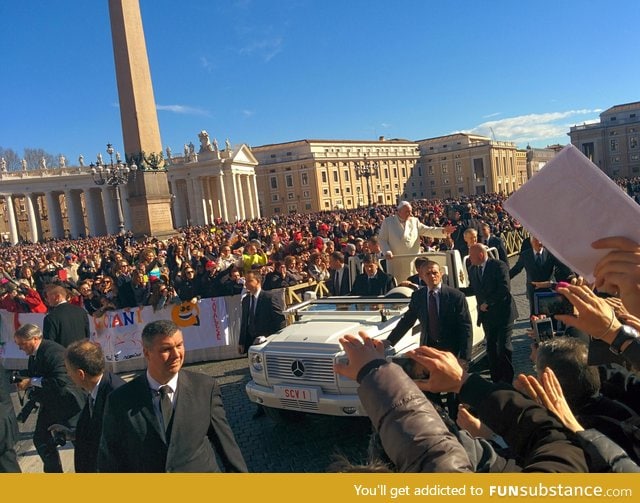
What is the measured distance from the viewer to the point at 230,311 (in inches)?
378

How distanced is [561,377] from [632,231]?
1.15 meters

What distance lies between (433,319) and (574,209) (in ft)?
12.1

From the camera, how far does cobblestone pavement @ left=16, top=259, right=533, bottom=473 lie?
5004mm

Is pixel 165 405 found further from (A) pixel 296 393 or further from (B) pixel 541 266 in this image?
(B) pixel 541 266

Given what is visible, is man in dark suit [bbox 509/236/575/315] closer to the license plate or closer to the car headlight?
the license plate

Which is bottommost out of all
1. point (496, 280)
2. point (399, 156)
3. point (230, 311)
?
point (230, 311)

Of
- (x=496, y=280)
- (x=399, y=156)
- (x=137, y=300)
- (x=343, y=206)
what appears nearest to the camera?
(x=496, y=280)

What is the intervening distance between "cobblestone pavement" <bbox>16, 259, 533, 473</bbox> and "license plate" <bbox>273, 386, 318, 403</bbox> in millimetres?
568

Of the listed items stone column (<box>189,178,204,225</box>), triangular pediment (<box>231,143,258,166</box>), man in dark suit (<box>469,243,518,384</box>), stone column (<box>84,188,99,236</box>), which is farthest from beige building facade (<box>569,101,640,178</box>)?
man in dark suit (<box>469,243,518,384</box>)

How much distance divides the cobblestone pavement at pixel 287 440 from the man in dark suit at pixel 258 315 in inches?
39.0

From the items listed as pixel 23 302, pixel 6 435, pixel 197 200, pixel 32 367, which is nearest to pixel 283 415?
pixel 32 367
